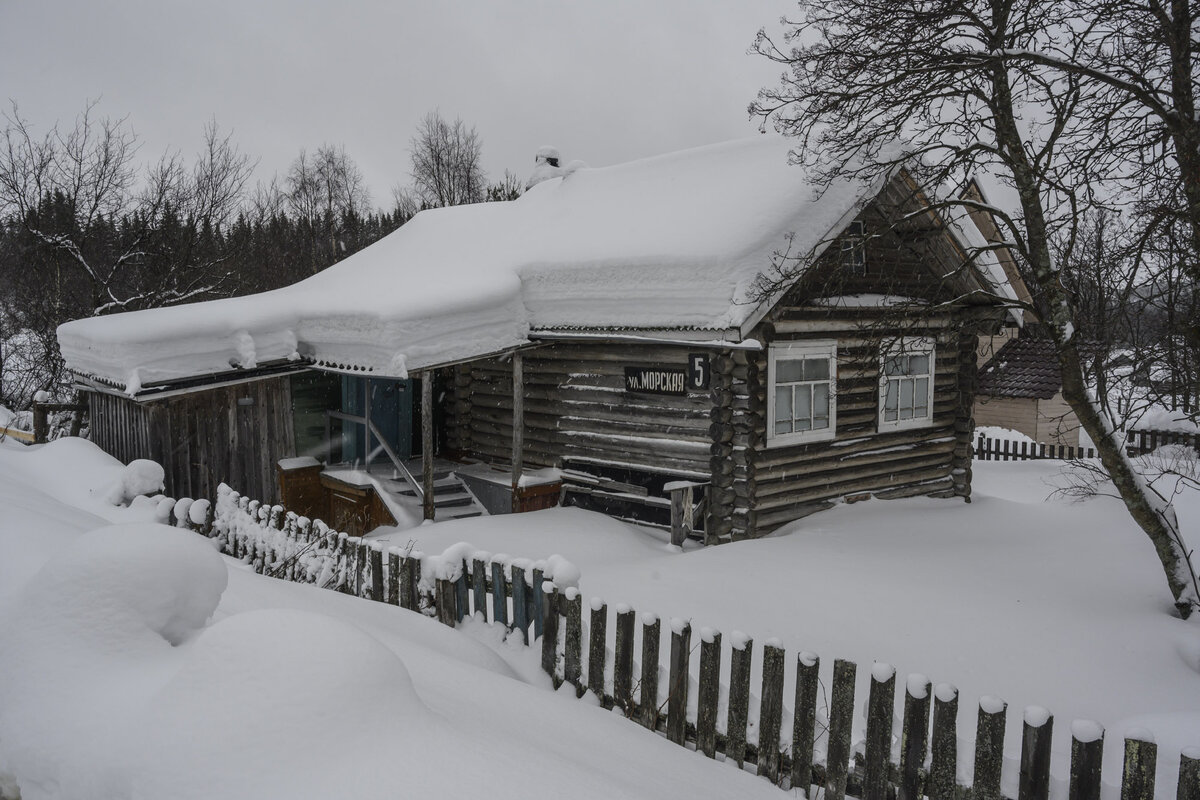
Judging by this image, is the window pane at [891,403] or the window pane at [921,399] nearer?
the window pane at [891,403]

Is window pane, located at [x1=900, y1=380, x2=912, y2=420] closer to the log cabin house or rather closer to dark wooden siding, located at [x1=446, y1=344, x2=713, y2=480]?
the log cabin house

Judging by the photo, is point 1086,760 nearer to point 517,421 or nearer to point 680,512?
point 680,512

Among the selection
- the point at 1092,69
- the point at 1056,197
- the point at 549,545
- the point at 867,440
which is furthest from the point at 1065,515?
the point at 549,545

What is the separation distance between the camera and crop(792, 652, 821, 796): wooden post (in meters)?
4.02

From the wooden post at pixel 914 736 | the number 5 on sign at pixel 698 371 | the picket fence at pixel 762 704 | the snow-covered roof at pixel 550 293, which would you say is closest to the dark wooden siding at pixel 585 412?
the number 5 on sign at pixel 698 371

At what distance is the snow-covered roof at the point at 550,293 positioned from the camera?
1024 cm

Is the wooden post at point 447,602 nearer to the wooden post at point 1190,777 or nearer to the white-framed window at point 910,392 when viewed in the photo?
the wooden post at point 1190,777

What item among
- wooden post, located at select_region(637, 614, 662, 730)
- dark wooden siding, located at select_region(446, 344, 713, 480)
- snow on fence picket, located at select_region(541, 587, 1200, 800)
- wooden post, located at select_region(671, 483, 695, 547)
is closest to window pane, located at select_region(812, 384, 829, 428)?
dark wooden siding, located at select_region(446, 344, 713, 480)

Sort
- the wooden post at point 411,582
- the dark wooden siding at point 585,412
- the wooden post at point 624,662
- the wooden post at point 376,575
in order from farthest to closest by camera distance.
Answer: the dark wooden siding at point 585,412, the wooden post at point 376,575, the wooden post at point 411,582, the wooden post at point 624,662

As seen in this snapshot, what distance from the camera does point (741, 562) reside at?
9188mm

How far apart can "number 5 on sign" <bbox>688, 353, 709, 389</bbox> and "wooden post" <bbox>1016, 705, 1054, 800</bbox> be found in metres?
7.28

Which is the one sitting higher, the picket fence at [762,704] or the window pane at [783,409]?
the window pane at [783,409]

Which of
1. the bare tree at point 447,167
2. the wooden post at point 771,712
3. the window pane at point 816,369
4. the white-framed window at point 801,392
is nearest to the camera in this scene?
the wooden post at point 771,712

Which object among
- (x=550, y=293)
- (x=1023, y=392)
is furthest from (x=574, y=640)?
(x=1023, y=392)
